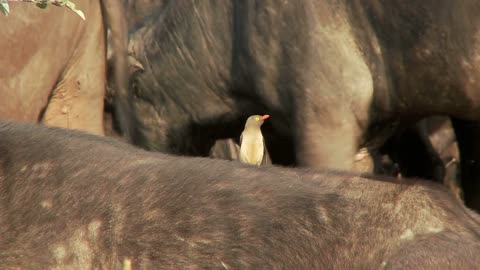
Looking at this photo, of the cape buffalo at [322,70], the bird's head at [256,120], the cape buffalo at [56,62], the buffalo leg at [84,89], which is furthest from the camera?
the bird's head at [256,120]

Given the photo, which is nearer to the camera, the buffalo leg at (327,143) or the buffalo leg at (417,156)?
the buffalo leg at (327,143)

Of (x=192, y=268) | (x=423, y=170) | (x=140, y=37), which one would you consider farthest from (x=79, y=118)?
(x=192, y=268)

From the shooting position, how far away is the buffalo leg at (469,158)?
319 inches

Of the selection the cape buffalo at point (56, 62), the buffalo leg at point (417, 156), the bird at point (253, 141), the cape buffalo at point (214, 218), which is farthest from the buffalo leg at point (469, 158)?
the cape buffalo at point (214, 218)

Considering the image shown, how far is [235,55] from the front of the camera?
7.51m

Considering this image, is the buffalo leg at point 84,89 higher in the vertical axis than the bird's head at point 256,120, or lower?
higher

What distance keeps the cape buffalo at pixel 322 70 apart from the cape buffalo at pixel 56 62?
0.65 m

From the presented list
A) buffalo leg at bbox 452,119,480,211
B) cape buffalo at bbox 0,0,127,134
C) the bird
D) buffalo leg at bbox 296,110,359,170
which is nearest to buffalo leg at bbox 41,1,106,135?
cape buffalo at bbox 0,0,127,134

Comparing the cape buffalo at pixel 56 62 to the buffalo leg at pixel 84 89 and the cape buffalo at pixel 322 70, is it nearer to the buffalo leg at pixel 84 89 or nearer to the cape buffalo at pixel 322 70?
the buffalo leg at pixel 84 89

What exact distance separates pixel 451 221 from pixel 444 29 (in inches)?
108

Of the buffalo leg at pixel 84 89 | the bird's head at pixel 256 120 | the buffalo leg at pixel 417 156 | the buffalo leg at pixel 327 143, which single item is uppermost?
the buffalo leg at pixel 84 89

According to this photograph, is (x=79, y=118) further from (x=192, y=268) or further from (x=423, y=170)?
(x=192, y=268)

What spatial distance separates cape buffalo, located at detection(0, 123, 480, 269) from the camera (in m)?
3.76

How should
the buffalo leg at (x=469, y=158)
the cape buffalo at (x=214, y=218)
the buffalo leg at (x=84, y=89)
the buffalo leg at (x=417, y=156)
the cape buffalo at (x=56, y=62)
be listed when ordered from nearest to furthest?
1. the cape buffalo at (x=214, y=218)
2. the cape buffalo at (x=56, y=62)
3. the buffalo leg at (x=84, y=89)
4. the buffalo leg at (x=469, y=158)
5. the buffalo leg at (x=417, y=156)
